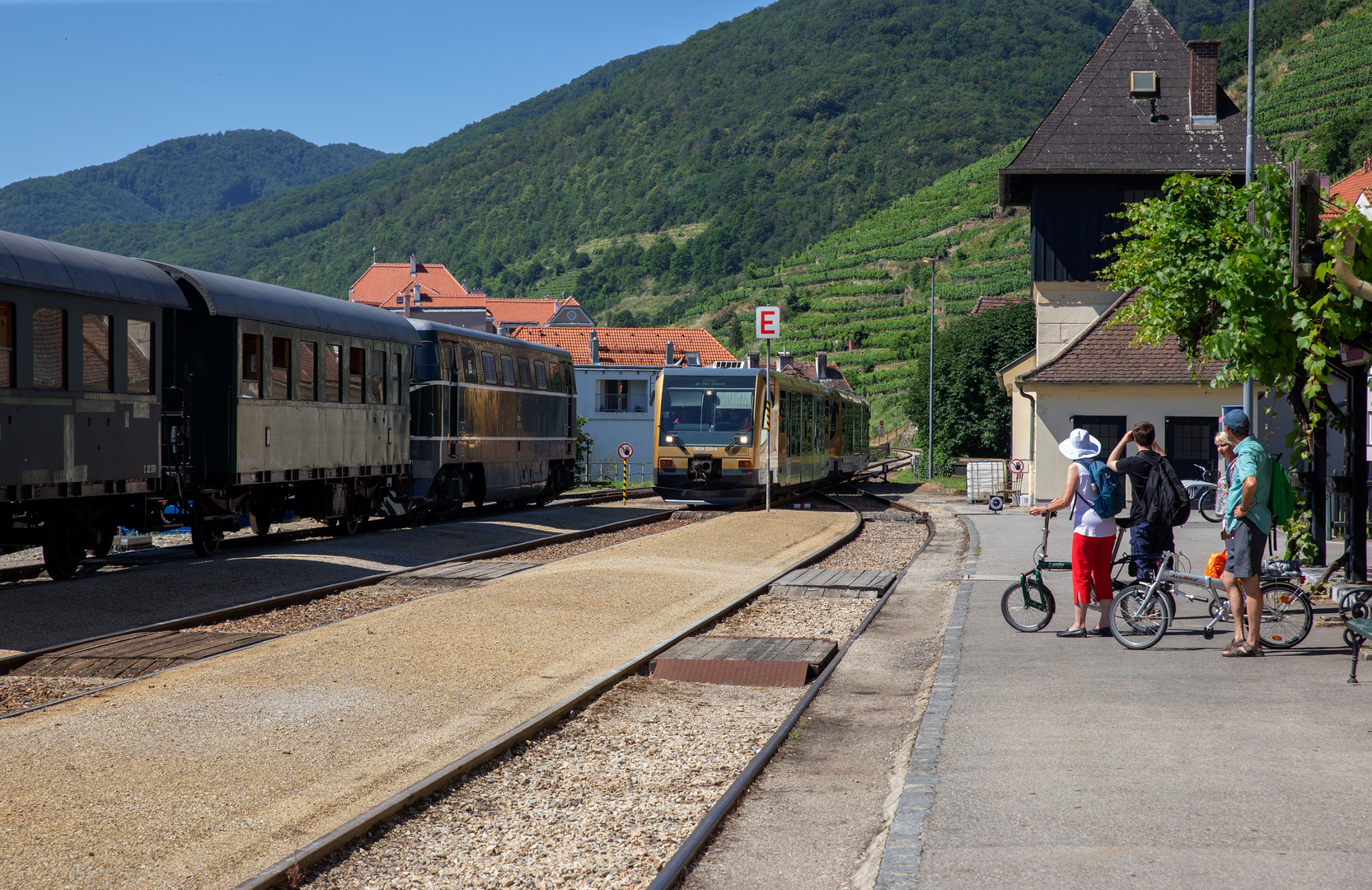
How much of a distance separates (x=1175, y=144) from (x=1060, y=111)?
3353mm

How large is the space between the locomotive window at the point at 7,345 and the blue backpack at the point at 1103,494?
10090mm

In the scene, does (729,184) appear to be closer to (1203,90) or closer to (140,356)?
(1203,90)

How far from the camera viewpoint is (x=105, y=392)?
14.0 m

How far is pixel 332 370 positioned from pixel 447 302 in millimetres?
68935

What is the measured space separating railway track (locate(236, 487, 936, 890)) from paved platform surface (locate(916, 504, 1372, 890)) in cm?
98

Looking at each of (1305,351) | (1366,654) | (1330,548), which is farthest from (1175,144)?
(1366,654)

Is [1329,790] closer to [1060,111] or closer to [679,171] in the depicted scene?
[1060,111]

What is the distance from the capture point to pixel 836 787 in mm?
6535

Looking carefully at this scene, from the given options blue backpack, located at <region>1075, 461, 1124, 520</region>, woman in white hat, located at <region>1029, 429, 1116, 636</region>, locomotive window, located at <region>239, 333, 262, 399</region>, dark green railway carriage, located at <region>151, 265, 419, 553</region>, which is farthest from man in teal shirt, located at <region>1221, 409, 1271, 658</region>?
locomotive window, located at <region>239, 333, 262, 399</region>

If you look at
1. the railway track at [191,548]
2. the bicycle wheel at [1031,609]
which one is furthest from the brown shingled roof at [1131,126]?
the bicycle wheel at [1031,609]

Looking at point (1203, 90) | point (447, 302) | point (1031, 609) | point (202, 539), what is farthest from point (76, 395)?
point (447, 302)

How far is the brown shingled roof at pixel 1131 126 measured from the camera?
35438mm

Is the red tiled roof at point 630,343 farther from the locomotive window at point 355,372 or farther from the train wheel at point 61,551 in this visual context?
the train wheel at point 61,551

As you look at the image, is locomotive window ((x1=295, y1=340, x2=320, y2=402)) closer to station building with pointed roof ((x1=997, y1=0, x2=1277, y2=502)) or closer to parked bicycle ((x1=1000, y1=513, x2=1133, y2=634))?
parked bicycle ((x1=1000, y1=513, x2=1133, y2=634))
